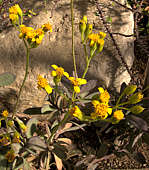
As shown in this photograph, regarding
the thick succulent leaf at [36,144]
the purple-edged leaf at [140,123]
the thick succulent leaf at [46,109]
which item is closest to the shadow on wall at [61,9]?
the thick succulent leaf at [46,109]

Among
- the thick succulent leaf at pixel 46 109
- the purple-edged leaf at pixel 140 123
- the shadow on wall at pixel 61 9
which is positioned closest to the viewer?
the purple-edged leaf at pixel 140 123

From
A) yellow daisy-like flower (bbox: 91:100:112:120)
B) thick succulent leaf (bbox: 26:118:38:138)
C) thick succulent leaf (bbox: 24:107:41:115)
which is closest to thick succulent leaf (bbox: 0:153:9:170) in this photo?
thick succulent leaf (bbox: 26:118:38:138)

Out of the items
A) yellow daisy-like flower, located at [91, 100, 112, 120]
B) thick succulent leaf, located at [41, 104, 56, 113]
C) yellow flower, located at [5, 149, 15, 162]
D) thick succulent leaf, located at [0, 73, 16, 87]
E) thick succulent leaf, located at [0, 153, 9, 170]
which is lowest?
thick succulent leaf, located at [0, 153, 9, 170]

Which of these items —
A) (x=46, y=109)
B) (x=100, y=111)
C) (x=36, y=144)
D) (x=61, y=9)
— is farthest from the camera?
(x=61, y=9)

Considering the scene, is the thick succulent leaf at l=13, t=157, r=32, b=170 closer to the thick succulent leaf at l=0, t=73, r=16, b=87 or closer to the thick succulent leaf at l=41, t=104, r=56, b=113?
the thick succulent leaf at l=41, t=104, r=56, b=113

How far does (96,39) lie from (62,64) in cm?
43

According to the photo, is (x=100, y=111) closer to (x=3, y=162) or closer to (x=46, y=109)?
(x=46, y=109)

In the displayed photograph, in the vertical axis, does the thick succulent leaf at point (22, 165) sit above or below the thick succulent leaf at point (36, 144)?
below

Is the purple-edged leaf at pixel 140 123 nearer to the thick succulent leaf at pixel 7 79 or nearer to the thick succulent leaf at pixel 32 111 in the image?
the thick succulent leaf at pixel 32 111

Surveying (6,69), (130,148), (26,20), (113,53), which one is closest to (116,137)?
(130,148)

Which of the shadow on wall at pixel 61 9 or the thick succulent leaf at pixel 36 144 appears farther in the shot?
the shadow on wall at pixel 61 9

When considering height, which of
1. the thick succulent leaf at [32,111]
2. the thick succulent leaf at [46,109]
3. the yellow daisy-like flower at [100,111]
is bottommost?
the thick succulent leaf at [32,111]

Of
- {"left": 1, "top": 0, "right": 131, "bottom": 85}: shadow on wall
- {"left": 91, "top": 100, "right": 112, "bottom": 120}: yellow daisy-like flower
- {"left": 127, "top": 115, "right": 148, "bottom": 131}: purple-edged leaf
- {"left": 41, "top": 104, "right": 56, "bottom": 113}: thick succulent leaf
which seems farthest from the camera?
{"left": 1, "top": 0, "right": 131, "bottom": 85}: shadow on wall

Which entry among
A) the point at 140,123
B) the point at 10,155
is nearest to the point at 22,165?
the point at 10,155
